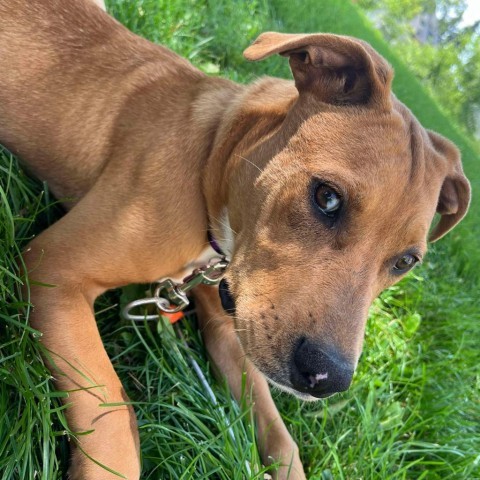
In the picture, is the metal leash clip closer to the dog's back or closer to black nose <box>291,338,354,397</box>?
the dog's back

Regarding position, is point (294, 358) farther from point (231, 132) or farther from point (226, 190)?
point (231, 132)

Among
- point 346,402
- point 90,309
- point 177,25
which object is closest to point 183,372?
point 90,309

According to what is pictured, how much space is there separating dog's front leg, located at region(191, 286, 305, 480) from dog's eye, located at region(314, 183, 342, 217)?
1.02 metres

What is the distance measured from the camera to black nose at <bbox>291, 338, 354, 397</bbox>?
2.31 m

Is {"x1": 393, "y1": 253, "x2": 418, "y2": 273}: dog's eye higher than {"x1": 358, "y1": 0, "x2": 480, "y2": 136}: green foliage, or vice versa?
{"x1": 393, "y1": 253, "x2": 418, "y2": 273}: dog's eye

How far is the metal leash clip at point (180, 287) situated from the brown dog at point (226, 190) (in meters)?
0.11

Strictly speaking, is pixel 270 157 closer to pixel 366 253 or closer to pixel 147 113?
pixel 366 253

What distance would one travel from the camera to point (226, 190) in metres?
2.98

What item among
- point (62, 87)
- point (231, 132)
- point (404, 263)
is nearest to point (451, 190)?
point (404, 263)

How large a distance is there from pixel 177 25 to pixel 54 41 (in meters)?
2.59

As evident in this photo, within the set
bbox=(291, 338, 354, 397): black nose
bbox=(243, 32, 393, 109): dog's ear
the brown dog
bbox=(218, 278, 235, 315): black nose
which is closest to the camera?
bbox=(291, 338, 354, 397): black nose

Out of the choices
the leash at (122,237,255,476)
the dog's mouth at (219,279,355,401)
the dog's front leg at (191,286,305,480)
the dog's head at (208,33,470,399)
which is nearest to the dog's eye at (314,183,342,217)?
the dog's head at (208,33,470,399)

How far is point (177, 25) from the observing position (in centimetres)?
571

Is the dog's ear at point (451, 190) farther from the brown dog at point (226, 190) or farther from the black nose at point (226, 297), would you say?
the black nose at point (226, 297)
